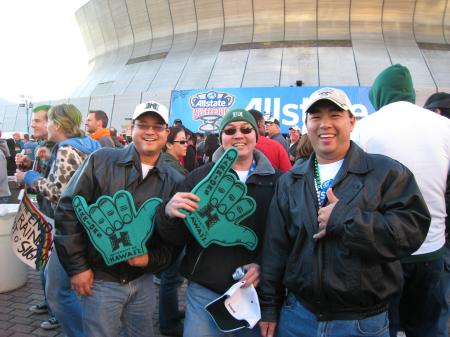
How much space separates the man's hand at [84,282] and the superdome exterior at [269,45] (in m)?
14.4

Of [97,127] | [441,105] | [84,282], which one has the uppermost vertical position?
[97,127]

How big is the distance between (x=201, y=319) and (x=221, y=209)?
699mm

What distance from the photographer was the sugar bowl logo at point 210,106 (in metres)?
13.2

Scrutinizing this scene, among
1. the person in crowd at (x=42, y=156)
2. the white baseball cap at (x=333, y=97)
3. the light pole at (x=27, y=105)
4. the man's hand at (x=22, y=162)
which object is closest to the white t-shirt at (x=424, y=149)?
the white baseball cap at (x=333, y=97)

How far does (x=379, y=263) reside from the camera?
5.71 feet

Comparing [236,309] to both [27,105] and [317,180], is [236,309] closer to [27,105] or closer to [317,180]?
[317,180]

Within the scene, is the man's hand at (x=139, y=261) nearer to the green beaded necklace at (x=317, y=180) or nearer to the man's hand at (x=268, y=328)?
the man's hand at (x=268, y=328)

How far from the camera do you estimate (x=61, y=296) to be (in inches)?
115

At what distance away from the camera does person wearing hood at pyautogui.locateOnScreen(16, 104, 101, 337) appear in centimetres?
292

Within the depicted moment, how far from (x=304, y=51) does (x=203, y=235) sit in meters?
18.6

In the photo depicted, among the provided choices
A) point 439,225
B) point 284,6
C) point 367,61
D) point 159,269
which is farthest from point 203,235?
point 284,6

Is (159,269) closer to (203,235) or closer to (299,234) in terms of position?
(203,235)

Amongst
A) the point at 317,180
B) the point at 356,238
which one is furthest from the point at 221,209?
the point at 356,238

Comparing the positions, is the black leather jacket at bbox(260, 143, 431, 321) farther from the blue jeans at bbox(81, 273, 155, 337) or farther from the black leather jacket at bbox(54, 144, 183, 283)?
the blue jeans at bbox(81, 273, 155, 337)
